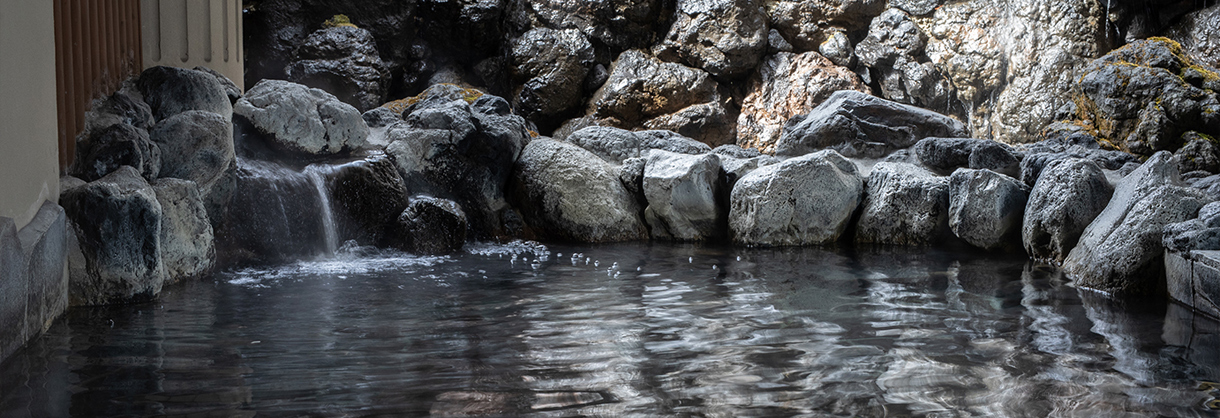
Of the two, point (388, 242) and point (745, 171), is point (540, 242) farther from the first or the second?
point (745, 171)

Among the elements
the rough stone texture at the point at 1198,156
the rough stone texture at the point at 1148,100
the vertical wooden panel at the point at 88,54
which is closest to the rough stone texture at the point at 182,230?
the vertical wooden panel at the point at 88,54

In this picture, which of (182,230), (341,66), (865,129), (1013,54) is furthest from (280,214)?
(1013,54)

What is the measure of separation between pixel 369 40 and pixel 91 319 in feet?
40.5

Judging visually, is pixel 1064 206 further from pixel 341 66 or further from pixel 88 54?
pixel 341 66

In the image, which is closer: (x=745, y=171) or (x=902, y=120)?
(x=745, y=171)

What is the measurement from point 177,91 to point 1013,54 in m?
15.3

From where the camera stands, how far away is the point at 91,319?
444 cm

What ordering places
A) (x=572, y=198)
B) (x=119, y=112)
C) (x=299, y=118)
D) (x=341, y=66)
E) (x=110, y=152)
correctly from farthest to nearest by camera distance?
(x=341, y=66), (x=572, y=198), (x=299, y=118), (x=119, y=112), (x=110, y=152)

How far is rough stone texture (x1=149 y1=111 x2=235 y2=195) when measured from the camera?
20.1ft

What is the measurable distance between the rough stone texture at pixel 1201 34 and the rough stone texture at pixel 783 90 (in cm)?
562

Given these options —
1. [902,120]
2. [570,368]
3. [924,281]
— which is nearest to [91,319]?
[570,368]

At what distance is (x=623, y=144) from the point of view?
10570 mm

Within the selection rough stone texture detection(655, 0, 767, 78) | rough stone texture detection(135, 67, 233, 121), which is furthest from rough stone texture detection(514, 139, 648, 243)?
rough stone texture detection(655, 0, 767, 78)

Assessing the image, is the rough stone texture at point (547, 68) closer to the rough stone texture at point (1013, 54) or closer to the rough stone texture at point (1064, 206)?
the rough stone texture at point (1013, 54)
